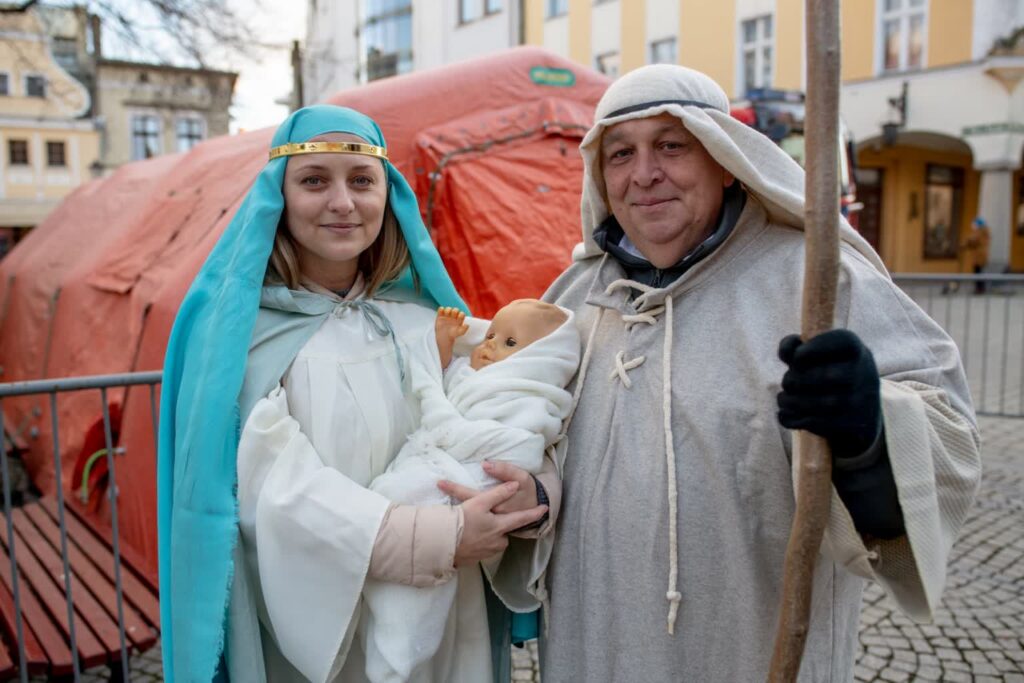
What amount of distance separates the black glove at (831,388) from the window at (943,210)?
2203cm

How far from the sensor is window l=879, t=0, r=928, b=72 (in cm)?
1697

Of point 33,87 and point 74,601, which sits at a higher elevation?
point 33,87

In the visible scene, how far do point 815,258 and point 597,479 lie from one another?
0.77 meters

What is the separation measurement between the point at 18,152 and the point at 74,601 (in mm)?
35439

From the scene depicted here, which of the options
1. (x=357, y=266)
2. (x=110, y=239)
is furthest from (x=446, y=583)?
(x=110, y=239)

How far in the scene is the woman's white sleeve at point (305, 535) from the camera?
5.27 feet

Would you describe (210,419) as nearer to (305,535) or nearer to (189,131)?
(305,535)

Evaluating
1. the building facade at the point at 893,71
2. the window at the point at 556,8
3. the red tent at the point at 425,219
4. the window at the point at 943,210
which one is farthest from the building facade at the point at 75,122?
the red tent at the point at 425,219

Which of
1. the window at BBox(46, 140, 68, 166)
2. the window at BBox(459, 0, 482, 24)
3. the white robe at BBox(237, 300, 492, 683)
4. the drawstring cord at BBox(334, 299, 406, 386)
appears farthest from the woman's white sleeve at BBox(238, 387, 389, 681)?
the window at BBox(46, 140, 68, 166)

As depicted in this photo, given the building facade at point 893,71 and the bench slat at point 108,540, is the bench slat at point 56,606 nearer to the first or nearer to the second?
the bench slat at point 108,540

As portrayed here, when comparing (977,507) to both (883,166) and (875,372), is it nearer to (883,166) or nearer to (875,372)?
(875,372)

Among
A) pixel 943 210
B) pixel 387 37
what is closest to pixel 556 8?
pixel 387 37

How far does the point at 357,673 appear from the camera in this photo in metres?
1.81

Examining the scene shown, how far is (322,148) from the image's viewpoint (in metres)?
1.79
